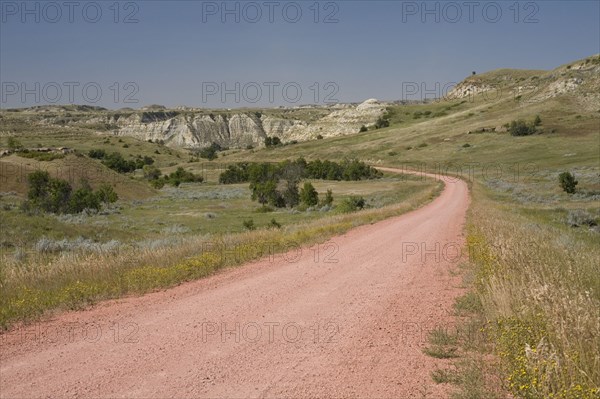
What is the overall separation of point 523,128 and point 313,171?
1788 inches

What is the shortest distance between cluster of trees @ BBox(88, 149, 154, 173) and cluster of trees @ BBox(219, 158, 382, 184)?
29.7m

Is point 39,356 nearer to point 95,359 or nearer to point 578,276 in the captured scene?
point 95,359

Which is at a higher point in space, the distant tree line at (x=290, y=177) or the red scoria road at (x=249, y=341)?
the distant tree line at (x=290, y=177)

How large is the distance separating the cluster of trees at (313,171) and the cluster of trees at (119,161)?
1168 inches

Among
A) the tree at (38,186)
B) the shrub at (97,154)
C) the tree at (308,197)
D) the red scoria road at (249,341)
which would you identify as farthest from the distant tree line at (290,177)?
the shrub at (97,154)

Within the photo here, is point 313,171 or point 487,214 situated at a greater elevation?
point 313,171

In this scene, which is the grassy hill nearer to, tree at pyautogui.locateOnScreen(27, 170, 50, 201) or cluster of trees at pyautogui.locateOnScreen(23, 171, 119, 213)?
tree at pyautogui.locateOnScreen(27, 170, 50, 201)

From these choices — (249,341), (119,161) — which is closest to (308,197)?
(249,341)

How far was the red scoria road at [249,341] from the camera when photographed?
18.1 ft

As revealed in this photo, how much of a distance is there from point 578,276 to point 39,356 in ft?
27.1

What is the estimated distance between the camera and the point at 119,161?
106938mm

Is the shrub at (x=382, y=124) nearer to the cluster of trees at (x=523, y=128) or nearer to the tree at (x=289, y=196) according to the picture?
the cluster of trees at (x=523, y=128)

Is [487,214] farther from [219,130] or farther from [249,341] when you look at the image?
[219,130]

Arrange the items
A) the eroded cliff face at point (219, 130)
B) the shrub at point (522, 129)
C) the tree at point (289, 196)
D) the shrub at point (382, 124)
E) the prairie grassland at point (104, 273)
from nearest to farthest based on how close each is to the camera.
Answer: the prairie grassland at point (104, 273)
the tree at point (289, 196)
the shrub at point (522, 129)
the shrub at point (382, 124)
the eroded cliff face at point (219, 130)
